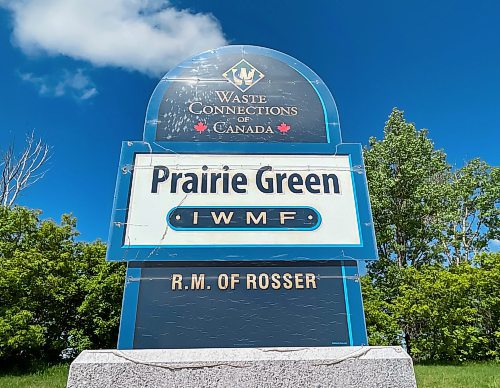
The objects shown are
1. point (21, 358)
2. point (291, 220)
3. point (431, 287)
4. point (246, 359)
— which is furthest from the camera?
point (431, 287)

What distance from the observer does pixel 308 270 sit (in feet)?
8.15

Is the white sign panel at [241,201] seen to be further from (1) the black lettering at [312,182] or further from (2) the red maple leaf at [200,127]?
(2) the red maple leaf at [200,127]

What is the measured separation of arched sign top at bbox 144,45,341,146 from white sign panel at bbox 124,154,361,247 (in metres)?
0.24

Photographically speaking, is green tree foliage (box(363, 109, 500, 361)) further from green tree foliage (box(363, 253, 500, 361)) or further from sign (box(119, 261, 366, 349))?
sign (box(119, 261, 366, 349))

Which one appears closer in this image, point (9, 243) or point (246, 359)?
point (246, 359)

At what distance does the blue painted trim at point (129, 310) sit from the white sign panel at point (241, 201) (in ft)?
0.66

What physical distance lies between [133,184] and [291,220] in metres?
1.08

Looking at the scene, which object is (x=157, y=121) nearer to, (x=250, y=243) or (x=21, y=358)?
(x=250, y=243)

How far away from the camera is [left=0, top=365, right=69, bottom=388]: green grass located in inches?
299

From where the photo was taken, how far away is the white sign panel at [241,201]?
2514 mm

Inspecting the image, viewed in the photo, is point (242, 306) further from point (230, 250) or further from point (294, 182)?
point (294, 182)

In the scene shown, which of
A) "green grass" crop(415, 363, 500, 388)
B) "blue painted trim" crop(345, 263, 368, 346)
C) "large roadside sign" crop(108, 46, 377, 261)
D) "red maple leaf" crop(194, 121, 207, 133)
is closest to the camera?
"blue painted trim" crop(345, 263, 368, 346)

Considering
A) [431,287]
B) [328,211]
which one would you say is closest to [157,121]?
[328,211]

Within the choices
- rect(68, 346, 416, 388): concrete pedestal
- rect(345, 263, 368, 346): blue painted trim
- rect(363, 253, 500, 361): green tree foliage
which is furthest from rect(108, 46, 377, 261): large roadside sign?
rect(363, 253, 500, 361): green tree foliage
